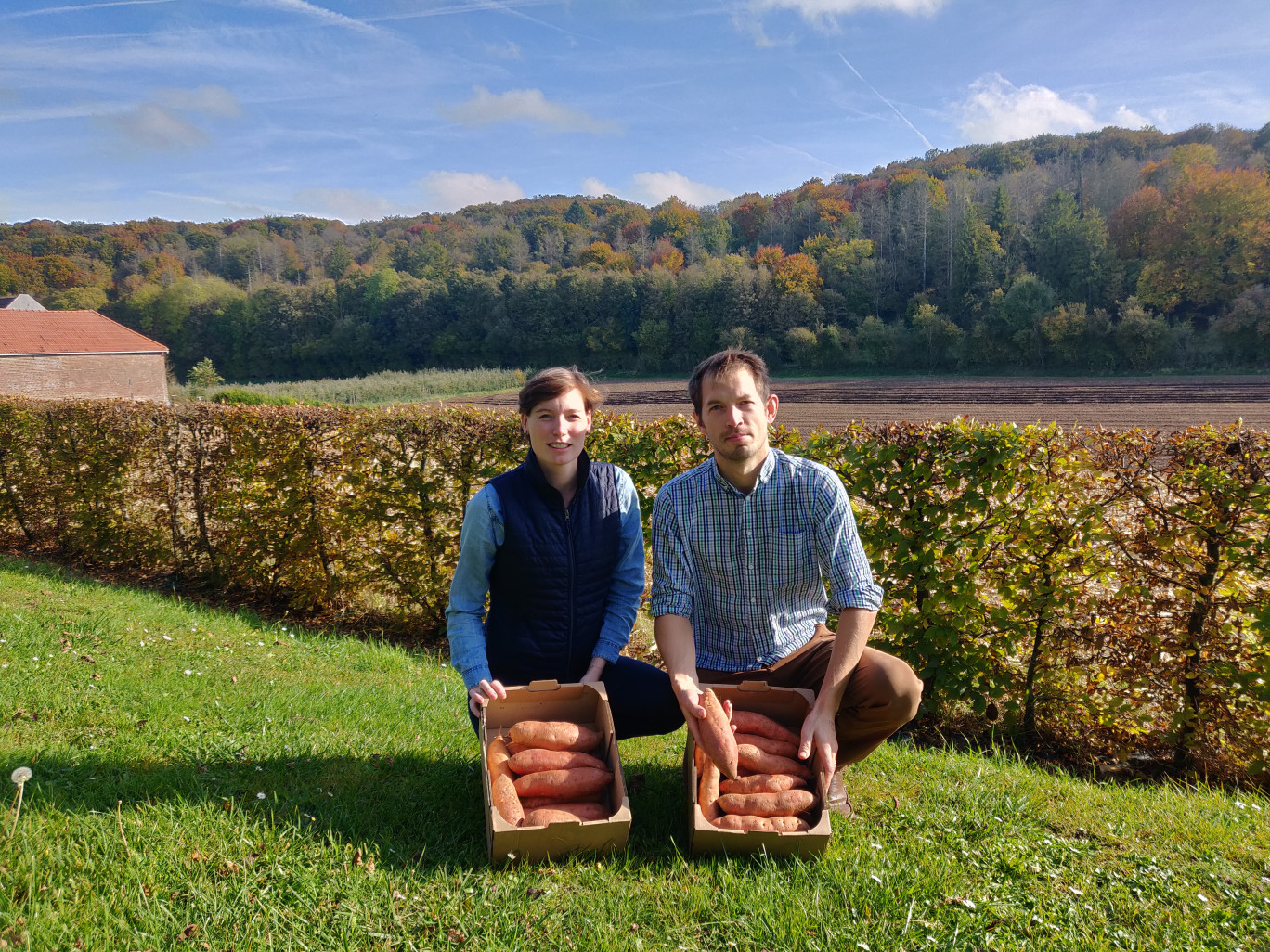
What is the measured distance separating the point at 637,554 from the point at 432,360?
3175 inches

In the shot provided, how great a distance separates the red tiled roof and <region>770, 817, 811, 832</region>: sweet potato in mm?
44726

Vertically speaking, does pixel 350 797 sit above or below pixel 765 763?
below

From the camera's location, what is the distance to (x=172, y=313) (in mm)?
83125

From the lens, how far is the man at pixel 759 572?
2734 mm

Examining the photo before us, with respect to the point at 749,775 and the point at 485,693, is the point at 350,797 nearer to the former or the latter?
the point at 485,693

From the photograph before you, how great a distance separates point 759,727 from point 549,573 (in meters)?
0.96

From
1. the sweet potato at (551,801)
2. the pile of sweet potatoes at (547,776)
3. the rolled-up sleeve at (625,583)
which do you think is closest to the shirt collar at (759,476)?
the rolled-up sleeve at (625,583)

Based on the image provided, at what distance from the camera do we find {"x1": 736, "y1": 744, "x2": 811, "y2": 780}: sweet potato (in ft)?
8.43

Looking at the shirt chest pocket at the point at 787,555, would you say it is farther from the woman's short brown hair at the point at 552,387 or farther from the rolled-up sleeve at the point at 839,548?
the woman's short brown hair at the point at 552,387

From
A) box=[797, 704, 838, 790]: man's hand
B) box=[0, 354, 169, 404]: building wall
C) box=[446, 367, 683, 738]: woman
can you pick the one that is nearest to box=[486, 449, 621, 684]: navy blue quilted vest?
box=[446, 367, 683, 738]: woman

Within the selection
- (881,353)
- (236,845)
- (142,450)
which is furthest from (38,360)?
(881,353)

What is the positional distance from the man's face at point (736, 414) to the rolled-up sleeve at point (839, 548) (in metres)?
0.32

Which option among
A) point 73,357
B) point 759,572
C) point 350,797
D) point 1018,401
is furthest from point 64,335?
point 759,572

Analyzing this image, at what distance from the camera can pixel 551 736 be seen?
265 cm
